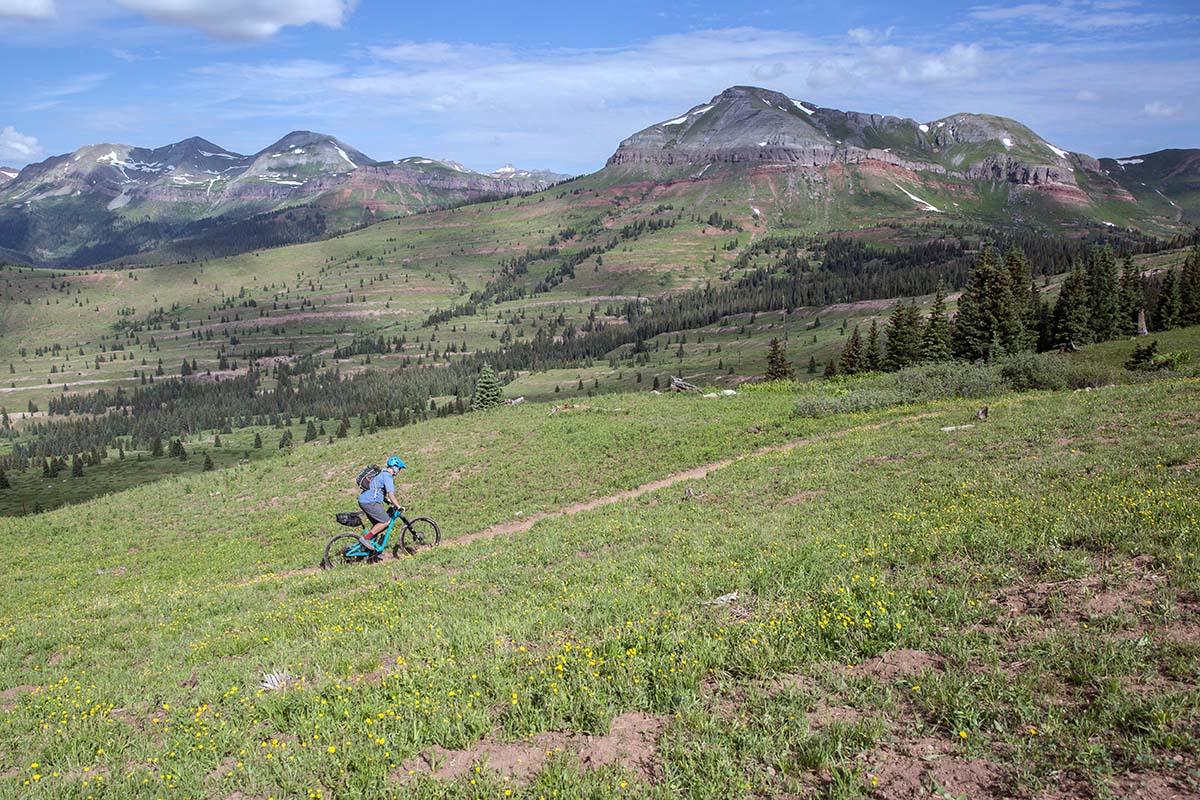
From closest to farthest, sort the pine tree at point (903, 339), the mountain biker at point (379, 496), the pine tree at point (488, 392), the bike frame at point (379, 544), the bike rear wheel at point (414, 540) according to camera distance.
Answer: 1. the mountain biker at point (379, 496)
2. the bike frame at point (379, 544)
3. the bike rear wheel at point (414, 540)
4. the pine tree at point (903, 339)
5. the pine tree at point (488, 392)

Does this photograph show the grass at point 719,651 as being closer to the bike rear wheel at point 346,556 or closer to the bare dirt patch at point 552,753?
the bare dirt patch at point 552,753

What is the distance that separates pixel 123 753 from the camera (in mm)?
8938

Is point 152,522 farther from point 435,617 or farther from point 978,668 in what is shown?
point 978,668

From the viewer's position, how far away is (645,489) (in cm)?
2873

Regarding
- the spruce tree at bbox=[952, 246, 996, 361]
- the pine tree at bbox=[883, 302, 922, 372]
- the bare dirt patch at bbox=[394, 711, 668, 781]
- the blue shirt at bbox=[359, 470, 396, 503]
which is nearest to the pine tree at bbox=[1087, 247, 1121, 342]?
the spruce tree at bbox=[952, 246, 996, 361]

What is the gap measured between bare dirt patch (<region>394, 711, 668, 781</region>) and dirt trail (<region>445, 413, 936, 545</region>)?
580 inches

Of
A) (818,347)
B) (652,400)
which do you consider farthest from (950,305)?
(652,400)

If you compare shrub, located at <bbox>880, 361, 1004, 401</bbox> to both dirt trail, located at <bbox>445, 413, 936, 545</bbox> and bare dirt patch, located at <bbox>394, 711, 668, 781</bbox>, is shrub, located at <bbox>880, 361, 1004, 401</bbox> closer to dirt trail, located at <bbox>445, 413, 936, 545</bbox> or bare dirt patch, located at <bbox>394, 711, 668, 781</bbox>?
dirt trail, located at <bbox>445, 413, 936, 545</bbox>

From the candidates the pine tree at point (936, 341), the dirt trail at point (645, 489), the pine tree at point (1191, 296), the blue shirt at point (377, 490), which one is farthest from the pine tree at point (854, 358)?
the blue shirt at point (377, 490)

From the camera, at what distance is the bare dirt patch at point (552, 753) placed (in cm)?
A: 730

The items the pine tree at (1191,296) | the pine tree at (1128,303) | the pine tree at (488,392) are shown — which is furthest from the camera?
the pine tree at (488,392)

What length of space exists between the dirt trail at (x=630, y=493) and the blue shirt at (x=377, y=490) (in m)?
3.61

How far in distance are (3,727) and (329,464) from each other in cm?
3295

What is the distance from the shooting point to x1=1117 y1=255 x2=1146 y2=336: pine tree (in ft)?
285
